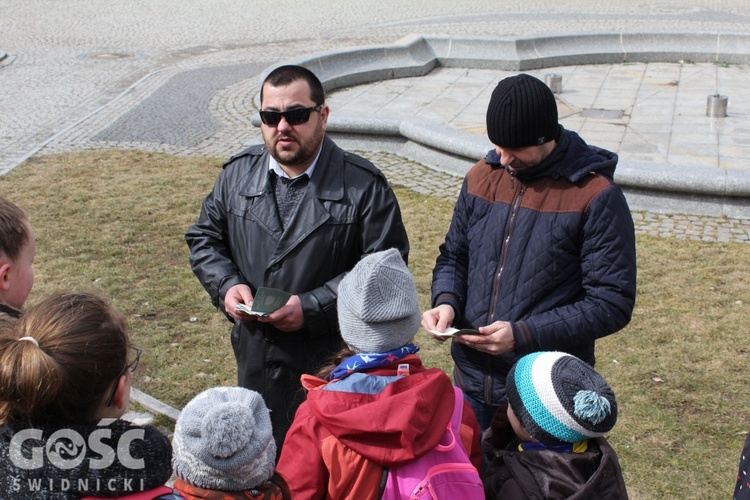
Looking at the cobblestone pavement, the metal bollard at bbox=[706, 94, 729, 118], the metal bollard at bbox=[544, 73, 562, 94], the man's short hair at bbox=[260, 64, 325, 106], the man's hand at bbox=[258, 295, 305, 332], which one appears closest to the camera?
the man's hand at bbox=[258, 295, 305, 332]

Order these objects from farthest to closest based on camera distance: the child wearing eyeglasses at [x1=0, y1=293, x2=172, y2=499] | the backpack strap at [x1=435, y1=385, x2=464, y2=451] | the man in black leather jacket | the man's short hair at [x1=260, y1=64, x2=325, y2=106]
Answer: the man's short hair at [x1=260, y1=64, x2=325, y2=106] < the man in black leather jacket < the backpack strap at [x1=435, y1=385, x2=464, y2=451] < the child wearing eyeglasses at [x1=0, y1=293, x2=172, y2=499]

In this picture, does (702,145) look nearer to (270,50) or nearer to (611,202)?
(611,202)

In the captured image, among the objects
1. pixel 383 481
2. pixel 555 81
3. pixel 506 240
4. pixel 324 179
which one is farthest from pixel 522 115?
pixel 555 81

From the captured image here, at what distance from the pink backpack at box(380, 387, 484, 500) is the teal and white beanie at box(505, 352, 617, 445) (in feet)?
0.79

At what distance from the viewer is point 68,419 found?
2.25 metres

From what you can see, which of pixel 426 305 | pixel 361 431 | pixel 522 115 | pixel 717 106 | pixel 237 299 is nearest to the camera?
pixel 361 431

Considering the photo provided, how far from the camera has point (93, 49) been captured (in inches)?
675

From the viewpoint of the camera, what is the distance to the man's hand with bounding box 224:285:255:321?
3.64m

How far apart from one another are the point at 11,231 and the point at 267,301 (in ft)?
3.30

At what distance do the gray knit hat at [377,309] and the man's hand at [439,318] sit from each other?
684 mm

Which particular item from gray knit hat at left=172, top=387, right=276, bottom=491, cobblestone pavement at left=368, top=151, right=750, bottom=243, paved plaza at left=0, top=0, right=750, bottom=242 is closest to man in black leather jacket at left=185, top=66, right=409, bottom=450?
gray knit hat at left=172, top=387, right=276, bottom=491

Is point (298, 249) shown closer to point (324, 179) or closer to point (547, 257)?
point (324, 179)

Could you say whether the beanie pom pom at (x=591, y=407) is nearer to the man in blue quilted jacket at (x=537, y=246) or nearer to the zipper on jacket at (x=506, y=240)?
the man in blue quilted jacket at (x=537, y=246)

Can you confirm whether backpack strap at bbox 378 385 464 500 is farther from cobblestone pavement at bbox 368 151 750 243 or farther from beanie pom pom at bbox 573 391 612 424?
cobblestone pavement at bbox 368 151 750 243
